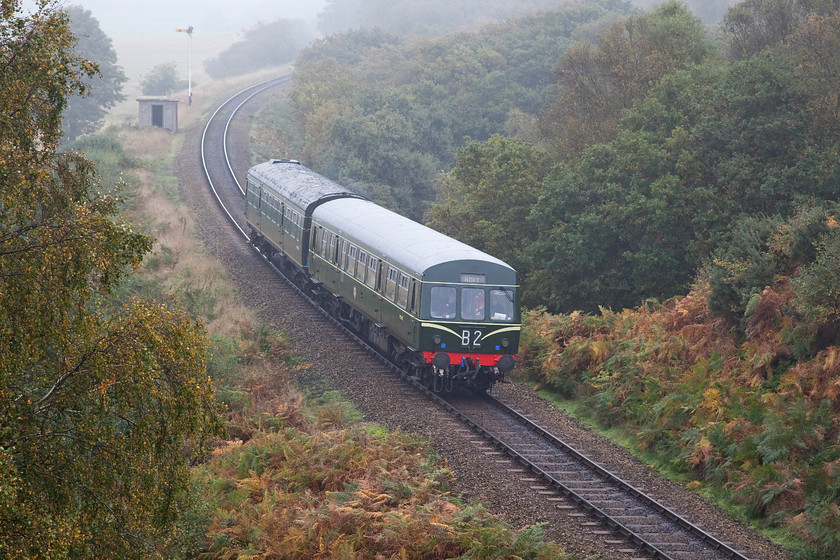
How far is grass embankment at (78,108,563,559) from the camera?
39.2 ft

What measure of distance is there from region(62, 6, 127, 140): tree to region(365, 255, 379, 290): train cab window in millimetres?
45362

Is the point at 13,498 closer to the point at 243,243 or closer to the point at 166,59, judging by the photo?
the point at 243,243

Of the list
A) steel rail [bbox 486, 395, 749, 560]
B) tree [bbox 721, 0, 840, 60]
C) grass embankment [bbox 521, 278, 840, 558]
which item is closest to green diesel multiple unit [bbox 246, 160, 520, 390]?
steel rail [bbox 486, 395, 749, 560]

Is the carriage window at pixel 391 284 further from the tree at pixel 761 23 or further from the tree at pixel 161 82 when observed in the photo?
the tree at pixel 161 82

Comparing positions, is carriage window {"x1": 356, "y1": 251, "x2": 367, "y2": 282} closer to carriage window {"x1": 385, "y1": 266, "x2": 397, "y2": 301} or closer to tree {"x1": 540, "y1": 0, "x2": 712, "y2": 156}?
carriage window {"x1": 385, "y1": 266, "x2": 397, "y2": 301}

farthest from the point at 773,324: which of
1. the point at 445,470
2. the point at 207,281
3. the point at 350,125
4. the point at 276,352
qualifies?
the point at 350,125

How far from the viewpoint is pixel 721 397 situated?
676 inches

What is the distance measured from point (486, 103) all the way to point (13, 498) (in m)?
53.0

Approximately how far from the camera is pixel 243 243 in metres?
35.7

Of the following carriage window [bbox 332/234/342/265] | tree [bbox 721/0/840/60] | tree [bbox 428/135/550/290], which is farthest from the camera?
tree [bbox 428/135/550/290]

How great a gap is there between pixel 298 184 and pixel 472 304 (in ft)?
40.8

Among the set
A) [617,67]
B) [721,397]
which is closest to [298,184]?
[617,67]

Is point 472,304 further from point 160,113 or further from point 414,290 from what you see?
point 160,113

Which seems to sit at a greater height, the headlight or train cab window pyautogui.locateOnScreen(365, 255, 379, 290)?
train cab window pyautogui.locateOnScreen(365, 255, 379, 290)
